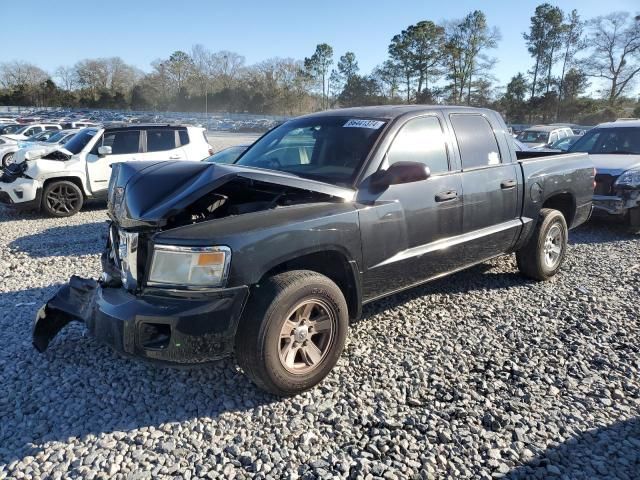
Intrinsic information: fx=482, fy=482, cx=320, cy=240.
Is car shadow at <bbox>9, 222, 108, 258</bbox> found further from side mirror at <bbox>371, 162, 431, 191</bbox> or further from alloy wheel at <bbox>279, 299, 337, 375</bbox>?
side mirror at <bbox>371, 162, 431, 191</bbox>

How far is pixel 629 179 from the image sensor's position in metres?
7.55

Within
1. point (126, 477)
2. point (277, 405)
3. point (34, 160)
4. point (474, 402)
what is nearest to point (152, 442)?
point (126, 477)

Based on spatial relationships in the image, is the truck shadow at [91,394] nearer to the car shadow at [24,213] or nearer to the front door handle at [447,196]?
the front door handle at [447,196]

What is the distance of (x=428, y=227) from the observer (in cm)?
389

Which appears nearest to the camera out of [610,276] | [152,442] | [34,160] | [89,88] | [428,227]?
[152,442]

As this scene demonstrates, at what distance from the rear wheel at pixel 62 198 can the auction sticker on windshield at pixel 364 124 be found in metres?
7.52

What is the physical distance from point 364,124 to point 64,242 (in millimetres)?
5653

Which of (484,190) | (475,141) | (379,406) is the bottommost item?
(379,406)

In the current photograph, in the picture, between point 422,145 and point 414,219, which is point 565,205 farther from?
point 414,219

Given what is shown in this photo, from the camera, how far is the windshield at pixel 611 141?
8688mm

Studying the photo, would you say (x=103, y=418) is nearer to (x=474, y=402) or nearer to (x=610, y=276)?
(x=474, y=402)

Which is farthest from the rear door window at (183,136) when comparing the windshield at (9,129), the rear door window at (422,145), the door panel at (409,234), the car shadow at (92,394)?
the windshield at (9,129)

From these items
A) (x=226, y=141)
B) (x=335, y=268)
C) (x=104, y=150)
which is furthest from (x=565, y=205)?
(x=226, y=141)

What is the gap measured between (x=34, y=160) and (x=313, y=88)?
81334 millimetres
